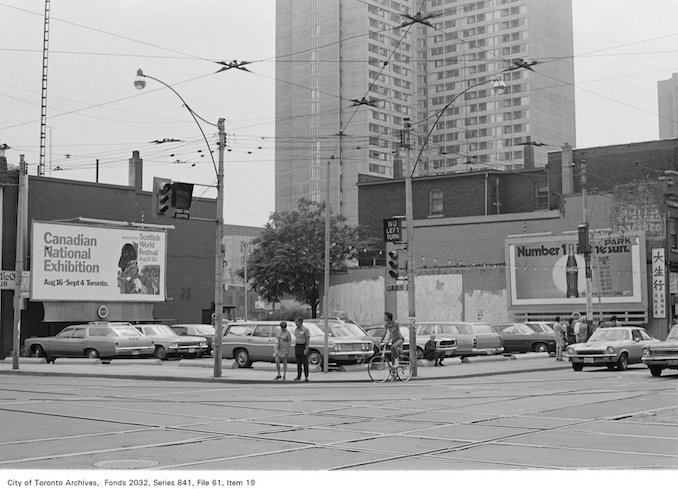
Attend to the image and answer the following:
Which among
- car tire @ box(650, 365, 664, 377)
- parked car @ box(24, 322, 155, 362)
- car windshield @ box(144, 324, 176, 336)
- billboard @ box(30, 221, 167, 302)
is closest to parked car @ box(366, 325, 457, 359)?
car tire @ box(650, 365, 664, 377)

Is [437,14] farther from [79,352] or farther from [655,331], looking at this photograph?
[655,331]

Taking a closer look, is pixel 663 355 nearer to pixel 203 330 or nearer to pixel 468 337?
pixel 468 337

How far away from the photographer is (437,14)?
78.7 ft

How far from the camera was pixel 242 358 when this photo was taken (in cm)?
3281

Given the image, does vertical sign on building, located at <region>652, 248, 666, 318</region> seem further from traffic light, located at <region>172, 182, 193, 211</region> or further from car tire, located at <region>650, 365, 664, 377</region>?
traffic light, located at <region>172, 182, 193, 211</region>

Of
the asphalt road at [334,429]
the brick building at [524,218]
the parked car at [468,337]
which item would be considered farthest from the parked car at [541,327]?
the asphalt road at [334,429]

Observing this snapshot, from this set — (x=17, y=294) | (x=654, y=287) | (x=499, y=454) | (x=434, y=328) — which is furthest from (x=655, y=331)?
(x=499, y=454)

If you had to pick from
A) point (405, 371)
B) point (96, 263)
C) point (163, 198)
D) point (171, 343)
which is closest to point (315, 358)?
point (405, 371)

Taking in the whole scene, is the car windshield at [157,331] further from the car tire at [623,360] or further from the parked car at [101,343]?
the car tire at [623,360]

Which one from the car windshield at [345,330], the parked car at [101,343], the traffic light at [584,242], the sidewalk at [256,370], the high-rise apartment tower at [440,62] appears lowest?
the sidewalk at [256,370]

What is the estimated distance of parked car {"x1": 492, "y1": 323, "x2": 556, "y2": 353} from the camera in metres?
43.2

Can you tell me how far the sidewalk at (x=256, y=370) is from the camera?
27.5 m

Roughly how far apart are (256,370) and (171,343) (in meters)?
9.55

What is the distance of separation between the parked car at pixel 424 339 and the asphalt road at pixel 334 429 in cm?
1091
